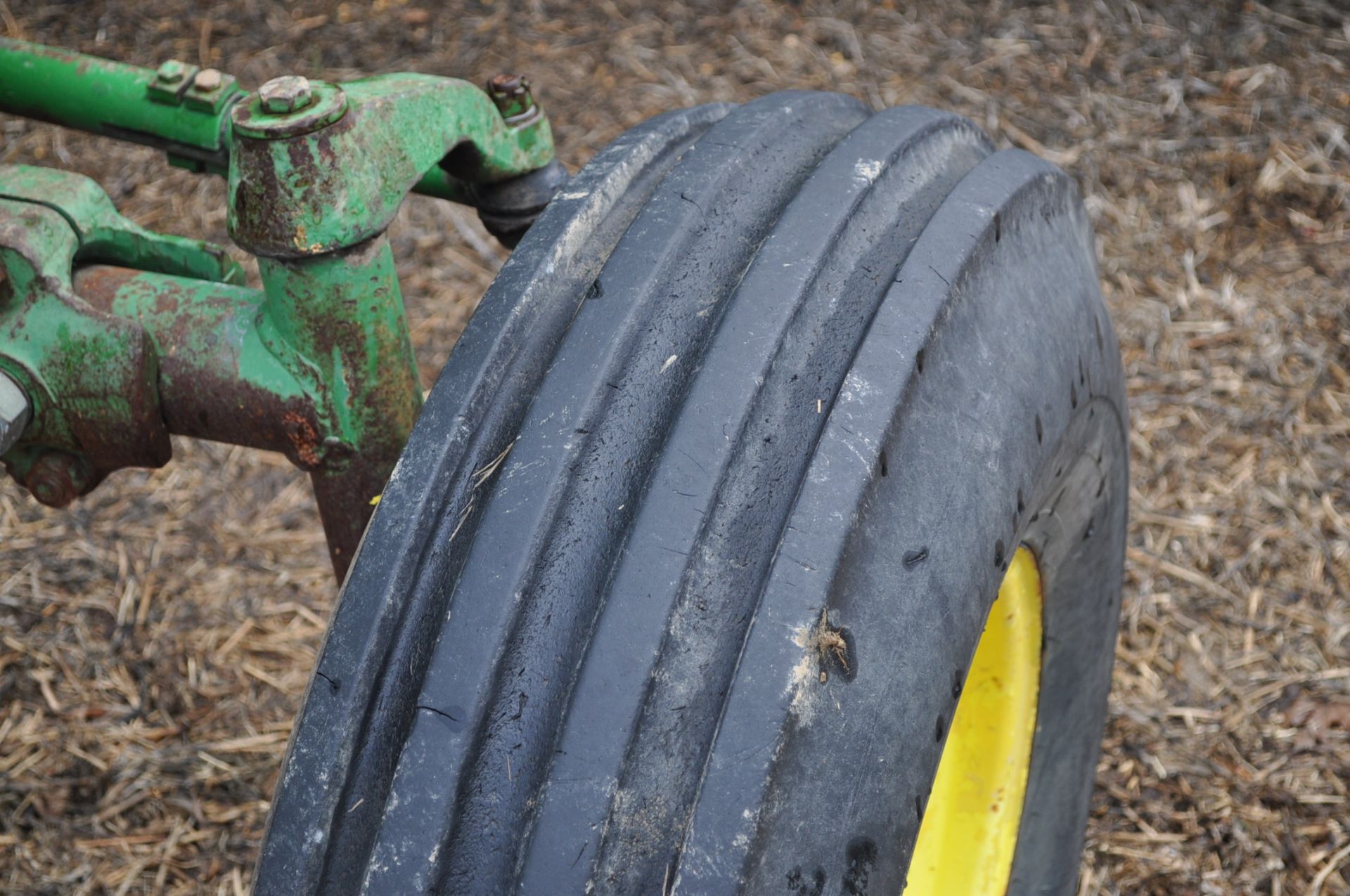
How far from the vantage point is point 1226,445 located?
245cm

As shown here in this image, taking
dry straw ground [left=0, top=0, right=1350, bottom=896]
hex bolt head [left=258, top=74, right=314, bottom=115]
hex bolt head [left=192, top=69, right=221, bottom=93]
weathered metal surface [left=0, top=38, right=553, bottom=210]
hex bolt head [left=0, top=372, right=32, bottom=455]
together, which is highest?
hex bolt head [left=258, top=74, right=314, bottom=115]

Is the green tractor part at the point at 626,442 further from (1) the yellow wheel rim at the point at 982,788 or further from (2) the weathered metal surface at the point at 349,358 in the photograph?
(1) the yellow wheel rim at the point at 982,788

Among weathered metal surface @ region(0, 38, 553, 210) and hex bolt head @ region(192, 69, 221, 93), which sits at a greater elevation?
hex bolt head @ region(192, 69, 221, 93)

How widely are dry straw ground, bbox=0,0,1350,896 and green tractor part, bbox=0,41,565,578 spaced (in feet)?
2.91

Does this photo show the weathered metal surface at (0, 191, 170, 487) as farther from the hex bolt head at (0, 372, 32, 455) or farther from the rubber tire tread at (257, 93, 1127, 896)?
the rubber tire tread at (257, 93, 1127, 896)

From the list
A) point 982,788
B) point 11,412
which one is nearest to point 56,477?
point 11,412

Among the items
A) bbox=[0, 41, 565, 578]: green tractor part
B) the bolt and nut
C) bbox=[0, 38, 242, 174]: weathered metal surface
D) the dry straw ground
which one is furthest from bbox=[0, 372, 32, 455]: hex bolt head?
the dry straw ground

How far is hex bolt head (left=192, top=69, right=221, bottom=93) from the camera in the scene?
1.36 m

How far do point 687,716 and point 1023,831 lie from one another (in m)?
0.82

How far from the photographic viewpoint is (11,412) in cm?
113

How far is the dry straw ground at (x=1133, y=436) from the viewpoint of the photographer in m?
1.91

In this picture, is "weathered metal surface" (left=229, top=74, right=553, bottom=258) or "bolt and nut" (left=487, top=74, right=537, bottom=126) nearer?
"weathered metal surface" (left=229, top=74, right=553, bottom=258)

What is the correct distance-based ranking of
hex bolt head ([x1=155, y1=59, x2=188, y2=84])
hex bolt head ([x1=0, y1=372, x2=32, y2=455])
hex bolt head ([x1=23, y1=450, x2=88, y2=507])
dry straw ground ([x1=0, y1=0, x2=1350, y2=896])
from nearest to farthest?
hex bolt head ([x1=0, y1=372, x2=32, y2=455]) → hex bolt head ([x1=23, y1=450, x2=88, y2=507]) → hex bolt head ([x1=155, y1=59, x2=188, y2=84]) → dry straw ground ([x1=0, y1=0, x2=1350, y2=896])

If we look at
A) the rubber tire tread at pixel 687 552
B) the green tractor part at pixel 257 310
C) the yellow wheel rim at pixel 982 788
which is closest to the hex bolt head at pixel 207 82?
the green tractor part at pixel 257 310
